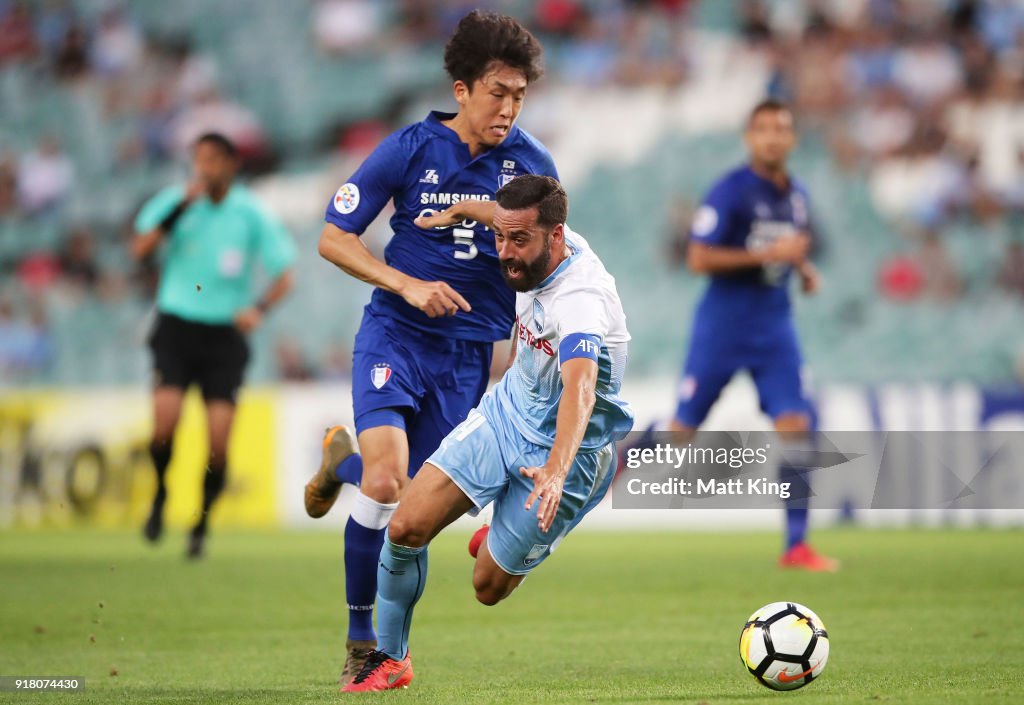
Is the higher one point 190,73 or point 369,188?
point 190,73

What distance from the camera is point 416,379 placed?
20.5 feet

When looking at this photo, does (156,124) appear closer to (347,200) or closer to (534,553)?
(347,200)

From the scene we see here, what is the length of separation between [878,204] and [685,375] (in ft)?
28.5

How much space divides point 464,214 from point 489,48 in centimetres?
70

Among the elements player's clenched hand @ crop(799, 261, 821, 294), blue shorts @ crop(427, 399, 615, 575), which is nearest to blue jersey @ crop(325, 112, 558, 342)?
blue shorts @ crop(427, 399, 615, 575)

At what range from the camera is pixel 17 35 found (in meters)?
21.9

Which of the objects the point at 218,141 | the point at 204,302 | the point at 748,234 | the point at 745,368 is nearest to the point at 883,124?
the point at 748,234

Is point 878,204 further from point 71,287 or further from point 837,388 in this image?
point 71,287

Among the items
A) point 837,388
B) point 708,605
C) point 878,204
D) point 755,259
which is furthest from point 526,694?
point 878,204

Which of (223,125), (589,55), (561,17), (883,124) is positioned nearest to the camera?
(883,124)

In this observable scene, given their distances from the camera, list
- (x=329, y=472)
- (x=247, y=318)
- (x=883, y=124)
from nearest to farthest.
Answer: (x=329, y=472)
(x=247, y=318)
(x=883, y=124)

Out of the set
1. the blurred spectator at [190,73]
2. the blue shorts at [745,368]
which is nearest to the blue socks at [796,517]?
the blue shorts at [745,368]

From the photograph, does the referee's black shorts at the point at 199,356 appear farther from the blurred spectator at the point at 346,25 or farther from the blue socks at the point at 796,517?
the blurred spectator at the point at 346,25

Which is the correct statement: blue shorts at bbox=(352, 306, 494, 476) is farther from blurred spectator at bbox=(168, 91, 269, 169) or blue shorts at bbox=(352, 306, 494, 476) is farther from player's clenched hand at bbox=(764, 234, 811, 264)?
blurred spectator at bbox=(168, 91, 269, 169)
